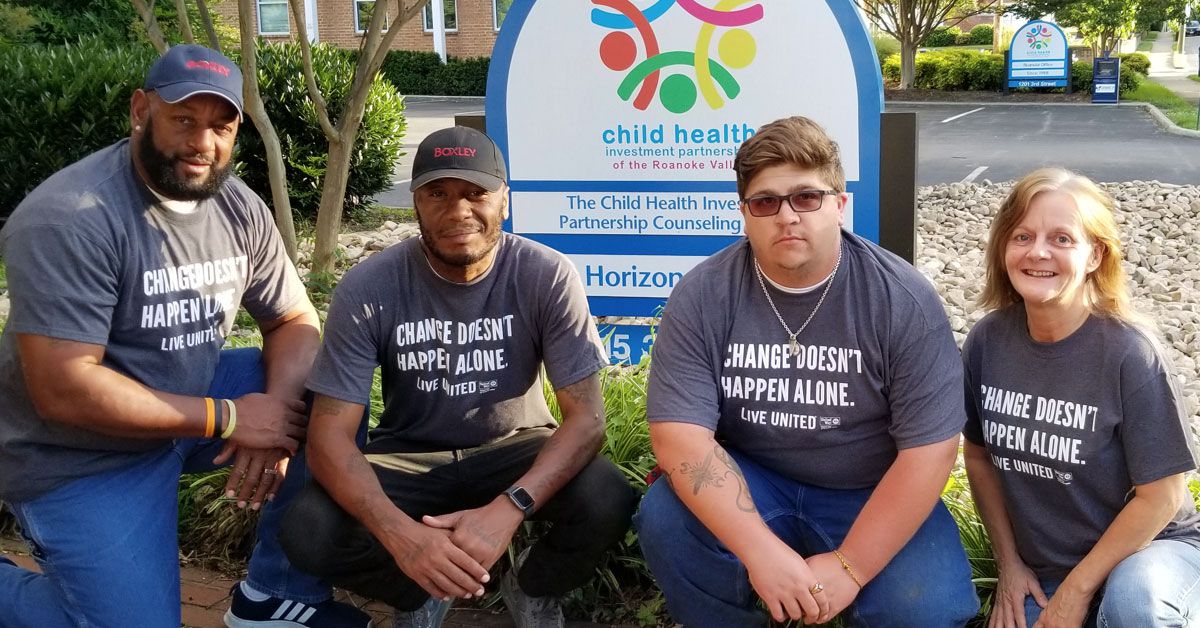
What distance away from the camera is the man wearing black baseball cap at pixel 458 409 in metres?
2.97

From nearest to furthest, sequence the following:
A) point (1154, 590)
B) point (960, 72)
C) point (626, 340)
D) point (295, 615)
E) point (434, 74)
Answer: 1. point (1154, 590)
2. point (295, 615)
3. point (626, 340)
4. point (960, 72)
5. point (434, 74)

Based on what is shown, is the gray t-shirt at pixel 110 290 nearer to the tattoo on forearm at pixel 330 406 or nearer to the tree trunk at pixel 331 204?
the tattoo on forearm at pixel 330 406

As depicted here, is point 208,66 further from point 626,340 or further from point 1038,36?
point 1038,36

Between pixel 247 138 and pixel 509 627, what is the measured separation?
5.76 m

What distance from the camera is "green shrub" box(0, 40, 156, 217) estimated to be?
7.90 m

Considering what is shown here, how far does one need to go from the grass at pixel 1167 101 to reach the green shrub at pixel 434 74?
16.6m

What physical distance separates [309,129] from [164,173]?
18.8 ft

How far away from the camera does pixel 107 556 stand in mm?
2904

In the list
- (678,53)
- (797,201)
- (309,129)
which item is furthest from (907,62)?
(797,201)

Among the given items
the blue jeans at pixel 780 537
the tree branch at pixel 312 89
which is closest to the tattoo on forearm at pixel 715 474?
the blue jeans at pixel 780 537

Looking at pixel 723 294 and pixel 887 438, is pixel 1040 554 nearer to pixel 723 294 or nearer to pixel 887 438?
pixel 887 438

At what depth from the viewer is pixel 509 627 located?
11.0 feet

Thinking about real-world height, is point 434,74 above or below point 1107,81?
above

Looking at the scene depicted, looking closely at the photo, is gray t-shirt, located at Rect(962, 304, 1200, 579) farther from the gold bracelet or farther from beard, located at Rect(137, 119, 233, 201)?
beard, located at Rect(137, 119, 233, 201)
